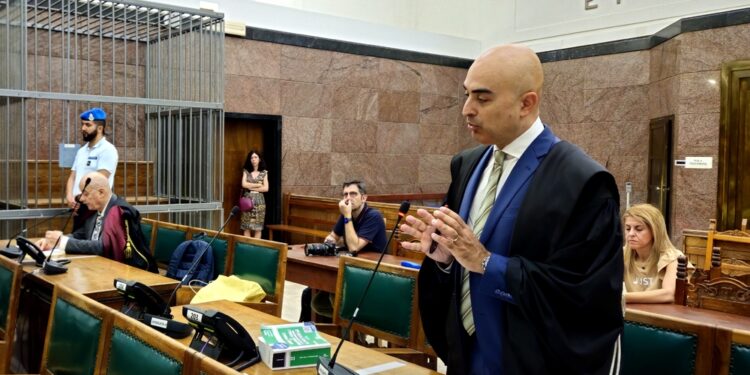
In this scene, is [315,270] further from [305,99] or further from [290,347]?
[305,99]

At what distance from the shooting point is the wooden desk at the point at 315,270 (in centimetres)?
430

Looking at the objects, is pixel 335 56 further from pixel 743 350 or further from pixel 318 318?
pixel 743 350

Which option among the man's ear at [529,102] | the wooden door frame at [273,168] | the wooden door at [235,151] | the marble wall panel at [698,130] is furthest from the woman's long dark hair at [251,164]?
the man's ear at [529,102]

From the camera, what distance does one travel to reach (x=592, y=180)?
1585mm

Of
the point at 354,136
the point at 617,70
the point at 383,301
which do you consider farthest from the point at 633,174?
the point at 383,301

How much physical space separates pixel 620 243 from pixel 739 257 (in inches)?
148

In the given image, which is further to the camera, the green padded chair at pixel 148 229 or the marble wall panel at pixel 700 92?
the marble wall panel at pixel 700 92

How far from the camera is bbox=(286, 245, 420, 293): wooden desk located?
4.30 meters

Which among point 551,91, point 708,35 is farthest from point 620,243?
point 551,91

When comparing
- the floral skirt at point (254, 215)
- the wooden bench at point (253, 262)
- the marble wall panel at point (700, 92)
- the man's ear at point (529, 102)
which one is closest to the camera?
the man's ear at point (529, 102)

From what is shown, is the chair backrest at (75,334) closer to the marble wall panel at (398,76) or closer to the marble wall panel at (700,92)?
the marble wall panel at (700,92)

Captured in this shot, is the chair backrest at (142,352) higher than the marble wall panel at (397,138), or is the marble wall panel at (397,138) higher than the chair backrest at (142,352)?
the marble wall panel at (397,138)

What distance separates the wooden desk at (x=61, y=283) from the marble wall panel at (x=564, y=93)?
7.67 metres

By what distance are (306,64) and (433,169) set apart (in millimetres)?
2987
